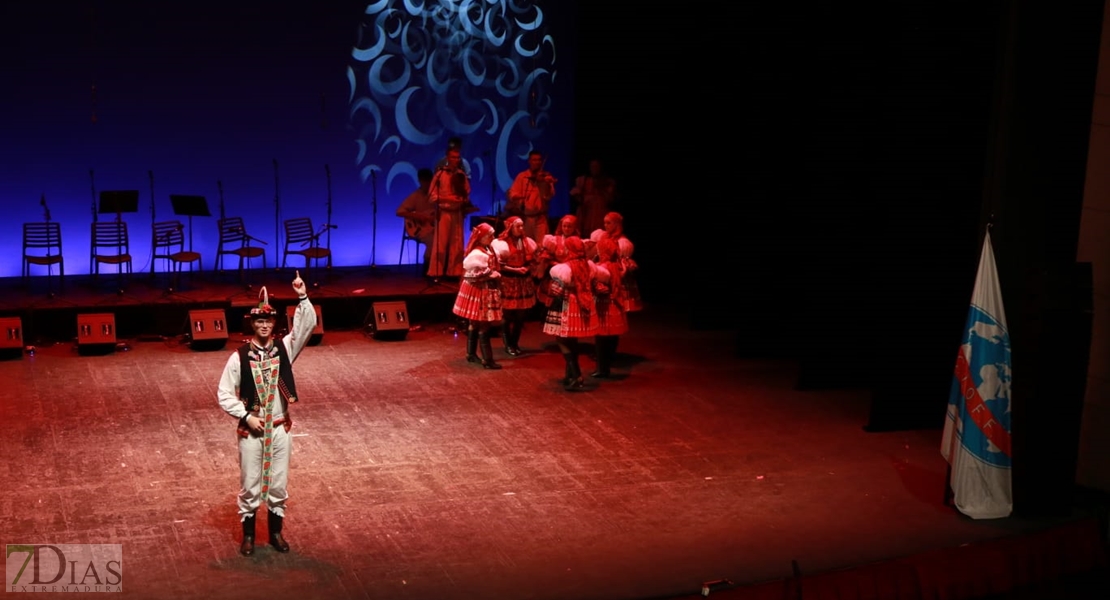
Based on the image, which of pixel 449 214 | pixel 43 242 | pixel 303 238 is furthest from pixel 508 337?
pixel 43 242

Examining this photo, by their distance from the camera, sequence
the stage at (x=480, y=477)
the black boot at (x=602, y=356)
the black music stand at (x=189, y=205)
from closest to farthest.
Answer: the stage at (x=480, y=477) < the black boot at (x=602, y=356) < the black music stand at (x=189, y=205)

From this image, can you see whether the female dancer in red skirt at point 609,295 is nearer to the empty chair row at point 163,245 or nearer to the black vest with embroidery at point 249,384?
the empty chair row at point 163,245

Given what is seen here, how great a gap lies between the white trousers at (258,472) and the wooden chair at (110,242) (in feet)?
18.0

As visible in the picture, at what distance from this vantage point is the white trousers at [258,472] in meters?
7.04

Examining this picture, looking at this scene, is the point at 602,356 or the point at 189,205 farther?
the point at 189,205

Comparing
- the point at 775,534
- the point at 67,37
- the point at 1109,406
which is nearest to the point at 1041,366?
the point at 1109,406

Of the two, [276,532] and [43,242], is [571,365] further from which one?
[43,242]

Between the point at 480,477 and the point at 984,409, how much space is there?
3.21m

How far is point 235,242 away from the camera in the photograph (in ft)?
43.8

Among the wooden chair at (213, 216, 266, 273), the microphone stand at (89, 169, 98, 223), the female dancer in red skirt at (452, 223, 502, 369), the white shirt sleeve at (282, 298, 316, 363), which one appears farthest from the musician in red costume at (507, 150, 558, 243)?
the white shirt sleeve at (282, 298, 316, 363)

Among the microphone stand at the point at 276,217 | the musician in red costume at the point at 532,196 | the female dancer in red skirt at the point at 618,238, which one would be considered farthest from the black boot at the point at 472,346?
the microphone stand at the point at 276,217

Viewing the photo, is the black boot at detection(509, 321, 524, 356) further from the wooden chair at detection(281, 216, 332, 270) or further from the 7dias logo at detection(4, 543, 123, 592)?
the 7dias logo at detection(4, 543, 123, 592)

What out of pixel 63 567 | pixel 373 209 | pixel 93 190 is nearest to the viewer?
pixel 63 567

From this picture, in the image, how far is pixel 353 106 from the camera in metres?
13.7
